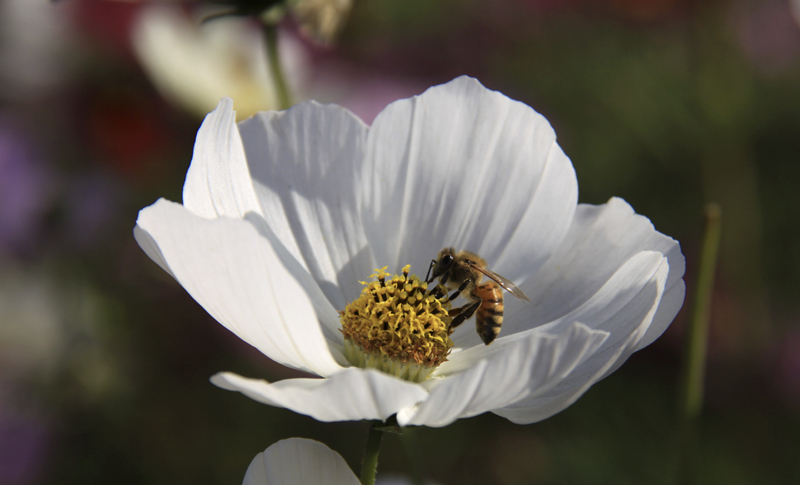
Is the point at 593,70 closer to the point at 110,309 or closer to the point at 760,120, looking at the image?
the point at 760,120

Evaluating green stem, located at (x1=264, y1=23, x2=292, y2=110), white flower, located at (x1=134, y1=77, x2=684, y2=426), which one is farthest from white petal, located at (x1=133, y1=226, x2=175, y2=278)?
green stem, located at (x1=264, y1=23, x2=292, y2=110)

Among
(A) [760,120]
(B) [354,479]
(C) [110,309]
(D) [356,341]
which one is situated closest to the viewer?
(B) [354,479]

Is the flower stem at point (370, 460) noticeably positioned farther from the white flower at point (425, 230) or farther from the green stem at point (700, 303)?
the green stem at point (700, 303)

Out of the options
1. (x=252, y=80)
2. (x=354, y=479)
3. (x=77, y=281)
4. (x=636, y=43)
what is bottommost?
(x=354, y=479)

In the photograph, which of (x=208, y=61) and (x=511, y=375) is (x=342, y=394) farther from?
(x=208, y=61)

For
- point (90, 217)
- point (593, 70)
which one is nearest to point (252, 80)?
point (90, 217)

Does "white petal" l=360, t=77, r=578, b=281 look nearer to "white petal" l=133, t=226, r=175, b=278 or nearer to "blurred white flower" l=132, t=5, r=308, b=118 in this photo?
"white petal" l=133, t=226, r=175, b=278
